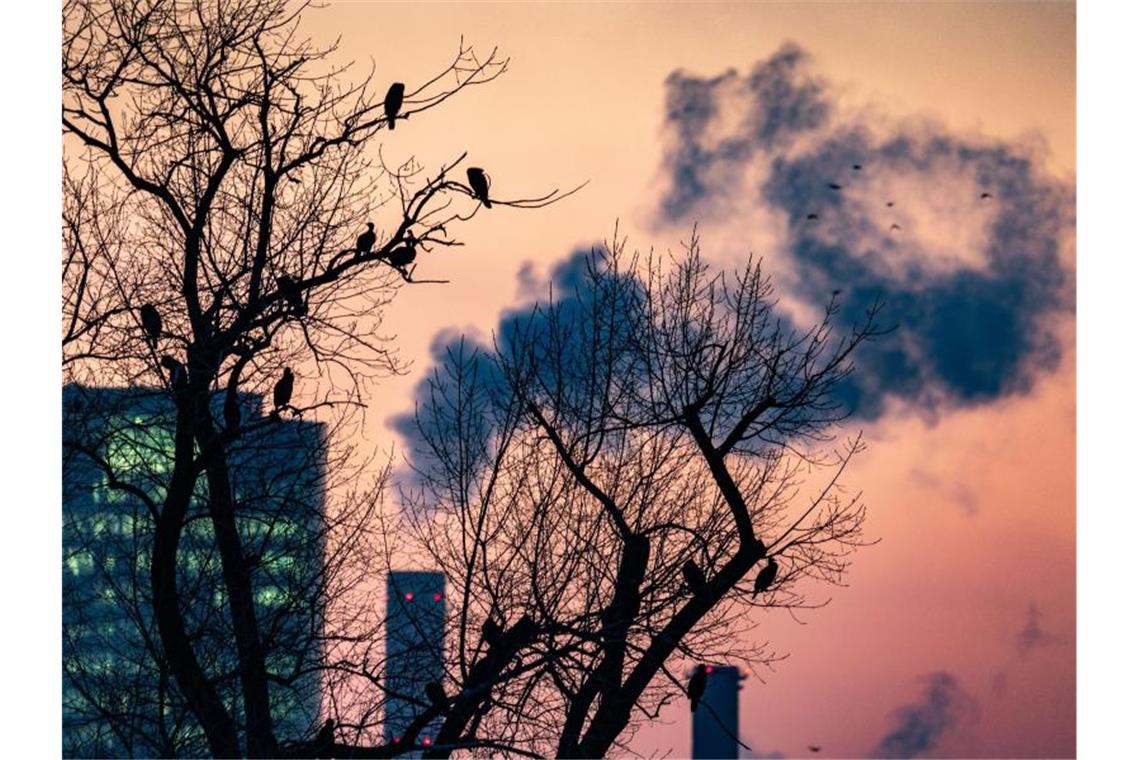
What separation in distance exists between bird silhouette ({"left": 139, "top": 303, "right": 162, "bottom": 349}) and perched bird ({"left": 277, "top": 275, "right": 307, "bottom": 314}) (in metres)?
0.75

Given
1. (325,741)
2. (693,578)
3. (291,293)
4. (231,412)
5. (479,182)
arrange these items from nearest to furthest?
1. (479,182)
2. (291,293)
3. (231,412)
4. (325,741)
5. (693,578)

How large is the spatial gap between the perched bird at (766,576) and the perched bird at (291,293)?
137 inches

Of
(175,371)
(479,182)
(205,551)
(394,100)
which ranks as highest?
(394,100)

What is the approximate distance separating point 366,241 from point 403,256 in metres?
0.32

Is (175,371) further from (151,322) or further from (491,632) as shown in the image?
(491,632)

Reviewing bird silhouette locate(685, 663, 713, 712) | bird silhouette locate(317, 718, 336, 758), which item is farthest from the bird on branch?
bird silhouette locate(685, 663, 713, 712)

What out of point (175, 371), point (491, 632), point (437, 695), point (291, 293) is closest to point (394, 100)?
point (291, 293)

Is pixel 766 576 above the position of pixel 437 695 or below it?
above

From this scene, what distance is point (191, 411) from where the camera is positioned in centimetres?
783

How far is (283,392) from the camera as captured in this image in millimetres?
7199

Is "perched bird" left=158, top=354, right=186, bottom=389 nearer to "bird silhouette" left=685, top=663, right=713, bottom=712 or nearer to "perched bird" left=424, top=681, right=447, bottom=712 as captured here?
"perched bird" left=424, top=681, right=447, bottom=712
